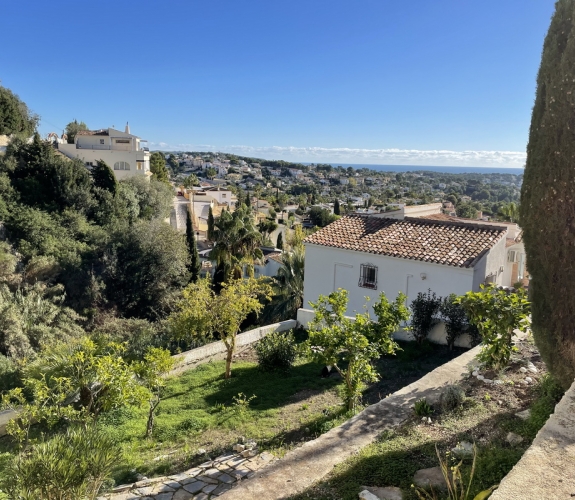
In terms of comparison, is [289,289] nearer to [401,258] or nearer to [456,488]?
[401,258]

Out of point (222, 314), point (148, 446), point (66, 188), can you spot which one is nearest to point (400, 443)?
point (148, 446)

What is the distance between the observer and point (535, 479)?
129 inches

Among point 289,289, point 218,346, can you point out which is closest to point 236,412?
point 218,346

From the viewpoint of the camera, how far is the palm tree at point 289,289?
69.6 ft

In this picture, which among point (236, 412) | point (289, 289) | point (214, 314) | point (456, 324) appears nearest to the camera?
point (236, 412)

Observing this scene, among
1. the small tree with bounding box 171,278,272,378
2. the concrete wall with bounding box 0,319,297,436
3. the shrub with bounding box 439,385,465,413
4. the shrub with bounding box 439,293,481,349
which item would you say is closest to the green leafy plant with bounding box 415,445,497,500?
the shrub with bounding box 439,385,465,413

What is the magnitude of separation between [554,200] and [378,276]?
11.1m

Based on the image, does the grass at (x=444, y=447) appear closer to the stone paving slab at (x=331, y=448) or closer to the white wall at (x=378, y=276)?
the stone paving slab at (x=331, y=448)

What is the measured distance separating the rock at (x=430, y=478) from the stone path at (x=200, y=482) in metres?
2.63

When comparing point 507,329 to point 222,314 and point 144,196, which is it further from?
point 144,196

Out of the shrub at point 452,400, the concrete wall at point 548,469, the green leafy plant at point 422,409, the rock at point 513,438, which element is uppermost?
the concrete wall at point 548,469

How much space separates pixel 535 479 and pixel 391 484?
200cm

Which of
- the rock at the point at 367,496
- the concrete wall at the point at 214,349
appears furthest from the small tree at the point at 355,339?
the concrete wall at the point at 214,349

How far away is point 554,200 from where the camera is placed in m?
5.46
